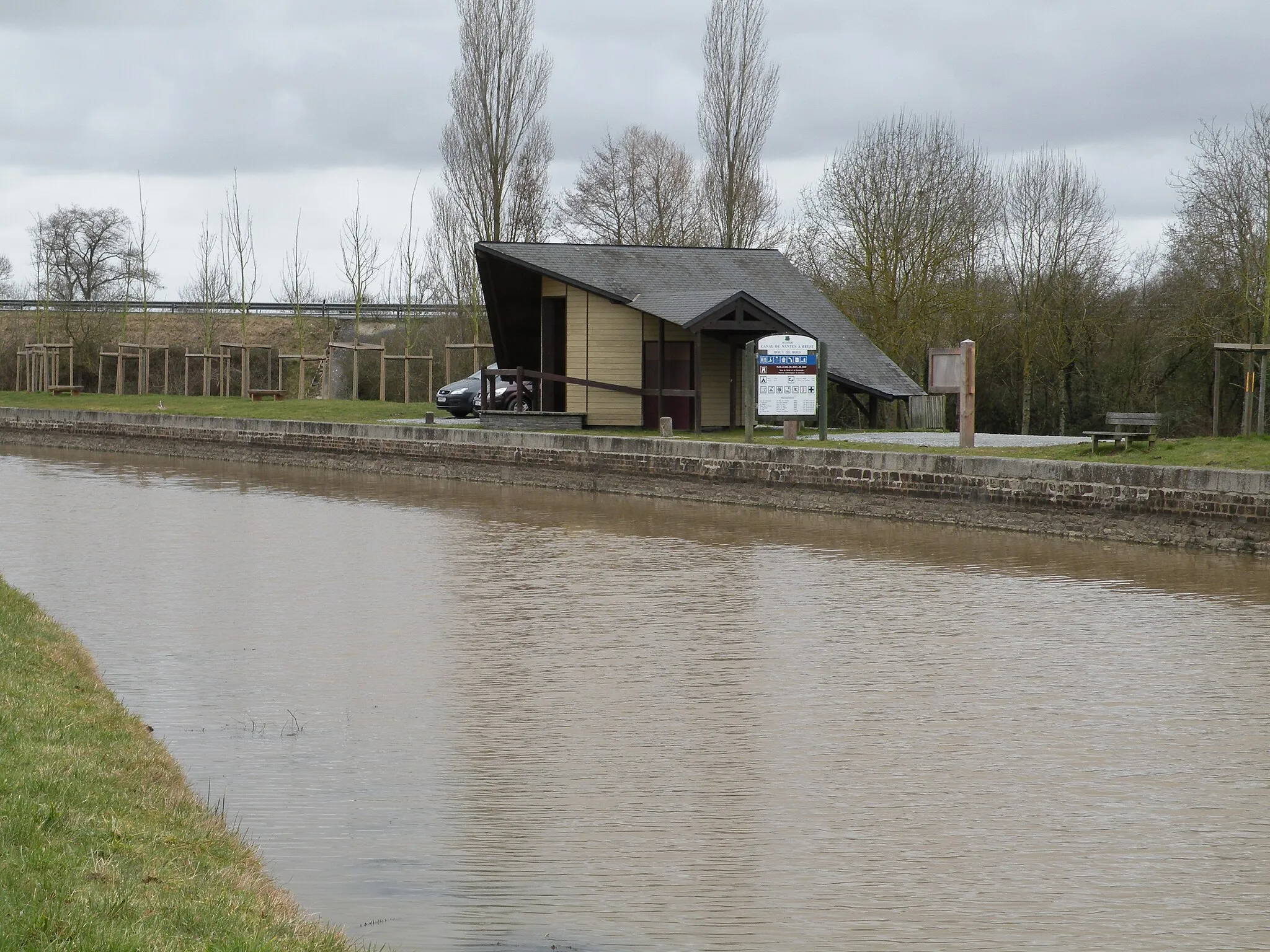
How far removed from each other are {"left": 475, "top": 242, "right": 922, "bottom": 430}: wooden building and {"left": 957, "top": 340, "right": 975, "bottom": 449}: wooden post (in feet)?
19.5

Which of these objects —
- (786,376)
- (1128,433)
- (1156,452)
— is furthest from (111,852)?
(786,376)

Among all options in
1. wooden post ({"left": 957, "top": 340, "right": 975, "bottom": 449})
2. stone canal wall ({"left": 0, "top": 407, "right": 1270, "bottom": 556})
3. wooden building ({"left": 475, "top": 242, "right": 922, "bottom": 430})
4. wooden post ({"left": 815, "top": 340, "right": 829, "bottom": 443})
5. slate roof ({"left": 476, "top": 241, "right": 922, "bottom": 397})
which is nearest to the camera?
stone canal wall ({"left": 0, "top": 407, "right": 1270, "bottom": 556})

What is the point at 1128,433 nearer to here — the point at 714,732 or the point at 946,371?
the point at 946,371

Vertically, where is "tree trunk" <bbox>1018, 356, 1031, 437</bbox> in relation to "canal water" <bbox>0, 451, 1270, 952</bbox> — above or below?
above

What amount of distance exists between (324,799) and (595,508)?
1648cm

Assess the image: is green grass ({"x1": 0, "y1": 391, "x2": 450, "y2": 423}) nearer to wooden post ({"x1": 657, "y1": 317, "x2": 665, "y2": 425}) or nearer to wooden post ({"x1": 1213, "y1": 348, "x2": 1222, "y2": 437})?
wooden post ({"x1": 657, "y1": 317, "x2": 665, "y2": 425})

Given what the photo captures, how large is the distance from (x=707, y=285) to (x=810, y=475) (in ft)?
36.7

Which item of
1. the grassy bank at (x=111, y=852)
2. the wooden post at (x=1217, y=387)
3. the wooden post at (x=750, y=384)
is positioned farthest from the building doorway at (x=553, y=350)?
the grassy bank at (x=111, y=852)

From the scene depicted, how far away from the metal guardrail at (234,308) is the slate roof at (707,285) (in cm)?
2134

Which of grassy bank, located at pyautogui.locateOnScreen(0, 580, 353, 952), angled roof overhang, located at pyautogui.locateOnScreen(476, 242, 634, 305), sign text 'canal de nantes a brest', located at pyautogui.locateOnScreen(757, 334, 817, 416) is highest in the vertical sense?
angled roof overhang, located at pyautogui.locateOnScreen(476, 242, 634, 305)

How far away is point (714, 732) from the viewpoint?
894 cm

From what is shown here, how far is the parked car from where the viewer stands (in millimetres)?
36969

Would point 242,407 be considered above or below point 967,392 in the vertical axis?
below

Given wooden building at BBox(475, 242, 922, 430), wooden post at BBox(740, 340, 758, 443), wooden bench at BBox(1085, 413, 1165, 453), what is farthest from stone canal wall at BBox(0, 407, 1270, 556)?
wooden building at BBox(475, 242, 922, 430)
